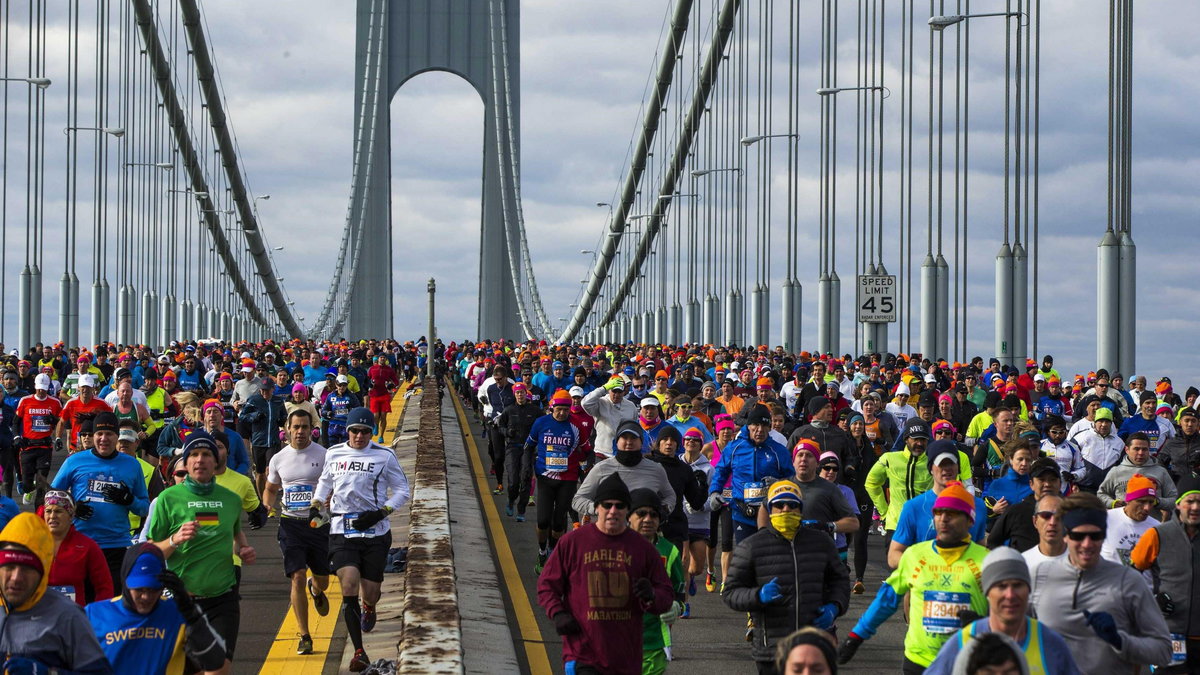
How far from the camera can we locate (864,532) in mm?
13258

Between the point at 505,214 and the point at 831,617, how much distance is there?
115545mm

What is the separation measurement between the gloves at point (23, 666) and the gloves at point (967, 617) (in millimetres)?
3203

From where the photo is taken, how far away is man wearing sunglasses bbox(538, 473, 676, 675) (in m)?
7.32

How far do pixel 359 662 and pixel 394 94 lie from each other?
415 feet

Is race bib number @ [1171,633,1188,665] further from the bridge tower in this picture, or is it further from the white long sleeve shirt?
the bridge tower

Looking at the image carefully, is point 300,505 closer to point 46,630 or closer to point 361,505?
point 361,505

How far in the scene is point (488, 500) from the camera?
1909 centimetres

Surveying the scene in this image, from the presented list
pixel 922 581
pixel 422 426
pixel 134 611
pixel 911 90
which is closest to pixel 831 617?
pixel 922 581

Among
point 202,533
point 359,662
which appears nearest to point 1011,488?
point 359,662

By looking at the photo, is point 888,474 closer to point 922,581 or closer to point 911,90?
point 922,581

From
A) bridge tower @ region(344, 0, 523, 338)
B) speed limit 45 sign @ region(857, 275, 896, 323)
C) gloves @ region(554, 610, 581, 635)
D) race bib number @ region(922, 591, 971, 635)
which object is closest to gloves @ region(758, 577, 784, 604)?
race bib number @ region(922, 591, 971, 635)

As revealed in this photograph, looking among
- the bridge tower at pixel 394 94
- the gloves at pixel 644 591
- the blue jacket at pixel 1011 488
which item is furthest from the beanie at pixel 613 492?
the bridge tower at pixel 394 94

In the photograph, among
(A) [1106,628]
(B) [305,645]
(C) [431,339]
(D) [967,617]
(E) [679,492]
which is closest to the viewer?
(A) [1106,628]

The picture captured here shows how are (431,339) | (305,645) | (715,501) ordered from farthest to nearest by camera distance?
1. (431,339)
2. (715,501)
3. (305,645)
